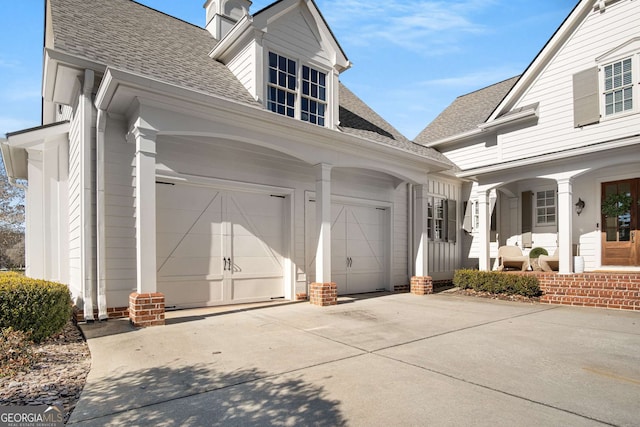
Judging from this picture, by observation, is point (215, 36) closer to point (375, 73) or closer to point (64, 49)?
point (375, 73)

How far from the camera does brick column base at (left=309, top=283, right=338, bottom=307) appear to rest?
26.6 feet

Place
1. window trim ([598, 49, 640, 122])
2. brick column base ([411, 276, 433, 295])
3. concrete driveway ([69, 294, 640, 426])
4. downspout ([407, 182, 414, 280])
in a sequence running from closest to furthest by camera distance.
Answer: concrete driveway ([69, 294, 640, 426]) → window trim ([598, 49, 640, 122]) → brick column base ([411, 276, 433, 295]) → downspout ([407, 182, 414, 280])

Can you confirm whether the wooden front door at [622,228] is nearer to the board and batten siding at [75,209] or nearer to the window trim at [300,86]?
the window trim at [300,86]

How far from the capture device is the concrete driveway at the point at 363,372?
2.99 m

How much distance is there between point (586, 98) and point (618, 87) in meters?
0.73

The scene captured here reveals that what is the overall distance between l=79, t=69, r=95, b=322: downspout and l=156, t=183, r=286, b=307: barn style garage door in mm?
1223

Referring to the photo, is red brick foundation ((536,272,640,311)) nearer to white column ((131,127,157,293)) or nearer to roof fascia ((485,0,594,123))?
roof fascia ((485,0,594,123))

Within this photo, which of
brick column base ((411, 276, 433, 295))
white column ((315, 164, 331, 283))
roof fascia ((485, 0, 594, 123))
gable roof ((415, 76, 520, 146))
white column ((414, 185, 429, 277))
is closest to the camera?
white column ((315, 164, 331, 283))

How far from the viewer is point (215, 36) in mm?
10586

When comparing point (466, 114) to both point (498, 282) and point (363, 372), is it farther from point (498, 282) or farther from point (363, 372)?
point (363, 372)

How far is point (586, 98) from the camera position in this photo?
10336 mm

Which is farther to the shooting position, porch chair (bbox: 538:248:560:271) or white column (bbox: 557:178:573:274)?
porch chair (bbox: 538:248:560:271)

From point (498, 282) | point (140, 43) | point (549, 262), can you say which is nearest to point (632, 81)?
point (549, 262)

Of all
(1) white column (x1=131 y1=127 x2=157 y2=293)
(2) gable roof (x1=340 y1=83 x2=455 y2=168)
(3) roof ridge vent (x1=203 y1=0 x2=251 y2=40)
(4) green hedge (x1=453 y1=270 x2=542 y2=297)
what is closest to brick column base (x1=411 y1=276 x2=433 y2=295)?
(4) green hedge (x1=453 y1=270 x2=542 y2=297)
